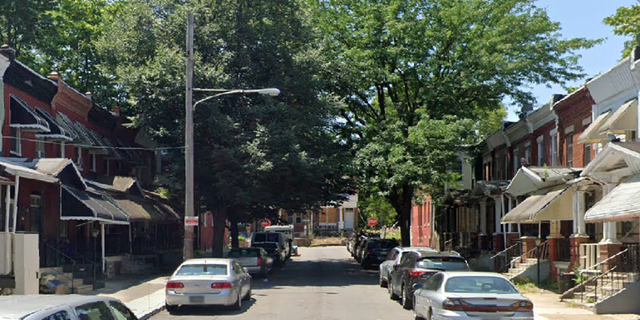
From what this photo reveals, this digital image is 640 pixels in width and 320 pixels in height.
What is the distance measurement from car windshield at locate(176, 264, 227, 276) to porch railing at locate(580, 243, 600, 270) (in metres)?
10.9

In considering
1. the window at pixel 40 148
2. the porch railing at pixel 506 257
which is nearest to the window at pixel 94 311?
the window at pixel 40 148

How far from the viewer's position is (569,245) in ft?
90.5

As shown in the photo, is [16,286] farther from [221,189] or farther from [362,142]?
[362,142]

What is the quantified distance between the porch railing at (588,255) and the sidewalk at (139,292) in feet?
41.8

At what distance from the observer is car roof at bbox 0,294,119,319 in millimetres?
6448

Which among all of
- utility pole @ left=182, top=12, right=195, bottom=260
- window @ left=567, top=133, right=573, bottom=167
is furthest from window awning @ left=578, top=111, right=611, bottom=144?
utility pole @ left=182, top=12, right=195, bottom=260

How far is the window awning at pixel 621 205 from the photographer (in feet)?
54.6

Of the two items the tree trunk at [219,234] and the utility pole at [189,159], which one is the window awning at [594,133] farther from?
the tree trunk at [219,234]

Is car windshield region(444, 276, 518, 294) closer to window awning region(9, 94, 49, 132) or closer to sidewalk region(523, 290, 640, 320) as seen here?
sidewalk region(523, 290, 640, 320)

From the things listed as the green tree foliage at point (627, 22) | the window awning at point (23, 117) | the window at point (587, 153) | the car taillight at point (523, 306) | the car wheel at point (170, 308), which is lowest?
the car wheel at point (170, 308)

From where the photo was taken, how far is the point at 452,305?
14531mm

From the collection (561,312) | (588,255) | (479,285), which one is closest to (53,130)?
(479,285)

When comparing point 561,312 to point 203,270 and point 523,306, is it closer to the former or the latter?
point 523,306

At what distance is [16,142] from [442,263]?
1501 centimetres
